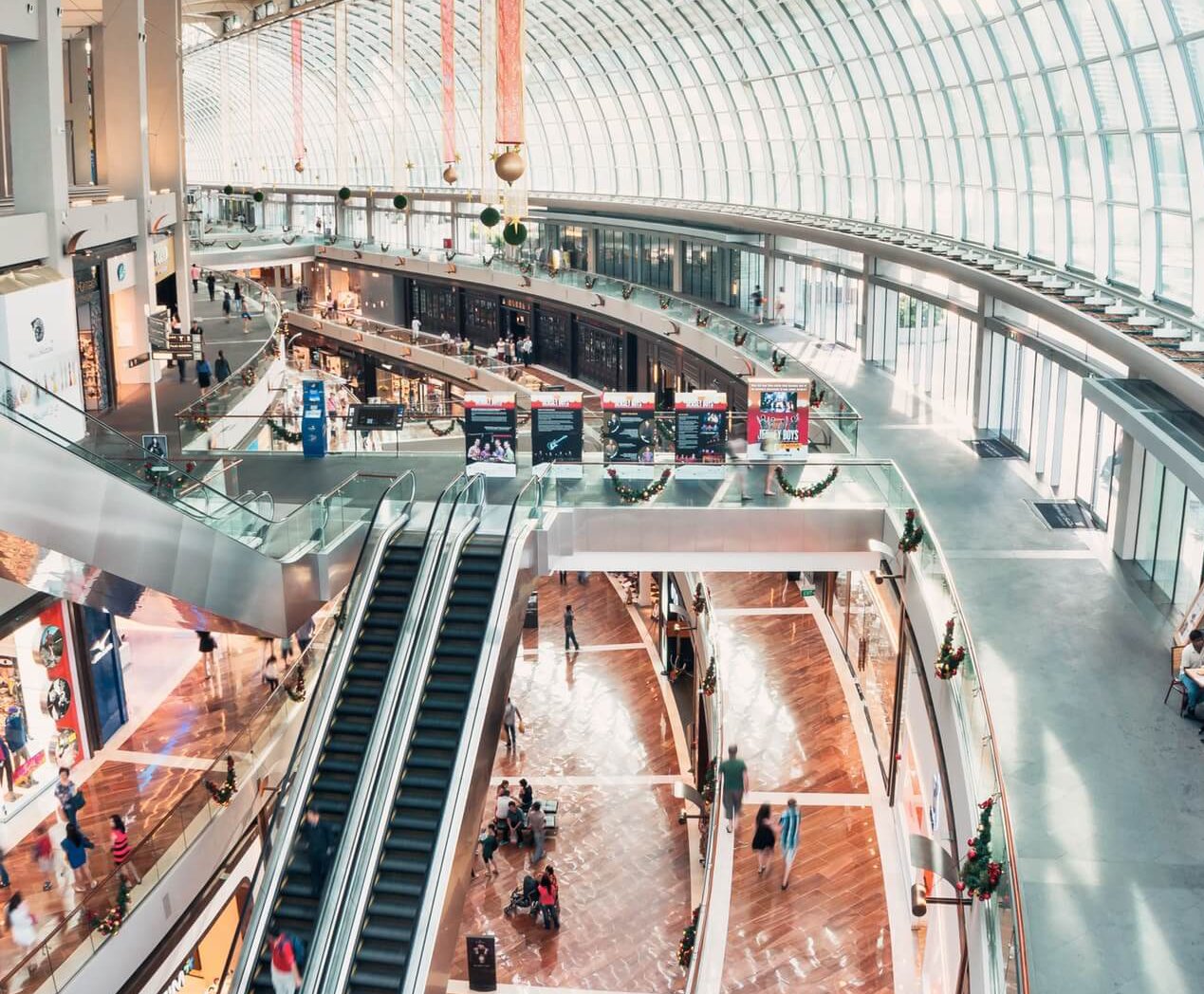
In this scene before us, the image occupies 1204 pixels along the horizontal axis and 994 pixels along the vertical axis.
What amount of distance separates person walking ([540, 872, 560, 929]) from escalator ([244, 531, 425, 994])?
504 centimetres

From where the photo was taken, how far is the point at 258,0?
150ft

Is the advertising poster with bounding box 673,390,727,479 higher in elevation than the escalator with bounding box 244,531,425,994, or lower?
higher

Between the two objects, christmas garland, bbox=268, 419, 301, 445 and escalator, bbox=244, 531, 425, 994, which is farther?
christmas garland, bbox=268, 419, 301, 445

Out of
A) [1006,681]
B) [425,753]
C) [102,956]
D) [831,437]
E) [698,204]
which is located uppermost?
[698,204]

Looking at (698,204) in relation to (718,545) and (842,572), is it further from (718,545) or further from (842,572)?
(718,545)

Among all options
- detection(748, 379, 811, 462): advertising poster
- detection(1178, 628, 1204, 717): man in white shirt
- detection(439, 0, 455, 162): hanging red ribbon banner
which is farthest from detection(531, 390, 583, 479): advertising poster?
detection(1178, 628, 1204, 717): man in white shirt

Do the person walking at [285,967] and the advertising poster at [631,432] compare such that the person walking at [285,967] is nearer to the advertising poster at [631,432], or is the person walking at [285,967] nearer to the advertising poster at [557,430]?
the advertising poster at [557,430]

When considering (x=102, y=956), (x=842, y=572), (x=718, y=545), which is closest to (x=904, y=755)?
(x=718, y=545)

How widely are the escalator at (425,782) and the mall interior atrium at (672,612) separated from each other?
0.05 meters

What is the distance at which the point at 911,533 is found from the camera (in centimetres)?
1738

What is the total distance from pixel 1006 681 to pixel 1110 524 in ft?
20.9

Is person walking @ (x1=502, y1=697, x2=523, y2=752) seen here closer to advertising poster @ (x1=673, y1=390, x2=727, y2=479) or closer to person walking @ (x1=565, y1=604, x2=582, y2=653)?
person walking @ (x1=565, y1=604, x2=582, y2=653)

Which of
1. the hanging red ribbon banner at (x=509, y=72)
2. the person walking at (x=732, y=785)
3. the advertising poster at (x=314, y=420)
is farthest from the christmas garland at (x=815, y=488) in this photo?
the advertising poster at (x=314, y=420)

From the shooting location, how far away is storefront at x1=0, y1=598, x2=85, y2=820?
1805 cm
